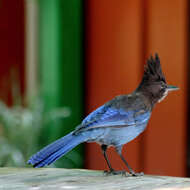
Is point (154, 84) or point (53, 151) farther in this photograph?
point (154, 84)

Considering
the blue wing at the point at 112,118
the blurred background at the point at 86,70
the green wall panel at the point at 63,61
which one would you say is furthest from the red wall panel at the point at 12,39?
the blue wing at the point at 112,118

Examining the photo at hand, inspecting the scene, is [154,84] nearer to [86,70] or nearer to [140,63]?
[140,63]

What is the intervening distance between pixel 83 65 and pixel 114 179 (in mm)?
4271

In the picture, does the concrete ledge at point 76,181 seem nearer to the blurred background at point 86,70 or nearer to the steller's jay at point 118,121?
the steller's jay at point 118,121

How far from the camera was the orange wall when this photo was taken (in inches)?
240

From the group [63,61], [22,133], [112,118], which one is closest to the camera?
[112,118]

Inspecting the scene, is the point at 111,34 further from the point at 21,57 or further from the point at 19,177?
the point at 19,177

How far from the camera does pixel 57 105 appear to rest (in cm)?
677

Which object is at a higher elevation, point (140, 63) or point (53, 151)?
point (140, 63)

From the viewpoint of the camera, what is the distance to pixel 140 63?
6379 mm

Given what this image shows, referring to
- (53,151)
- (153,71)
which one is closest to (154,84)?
(153,71)

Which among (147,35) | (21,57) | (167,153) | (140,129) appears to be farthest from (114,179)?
(21,57)

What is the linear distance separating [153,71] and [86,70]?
11.3ft

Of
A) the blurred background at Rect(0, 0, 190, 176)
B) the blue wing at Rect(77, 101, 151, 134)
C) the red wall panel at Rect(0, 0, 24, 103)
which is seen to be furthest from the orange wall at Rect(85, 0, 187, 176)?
the blue wing at Rect(77, 101, 151, 134)
